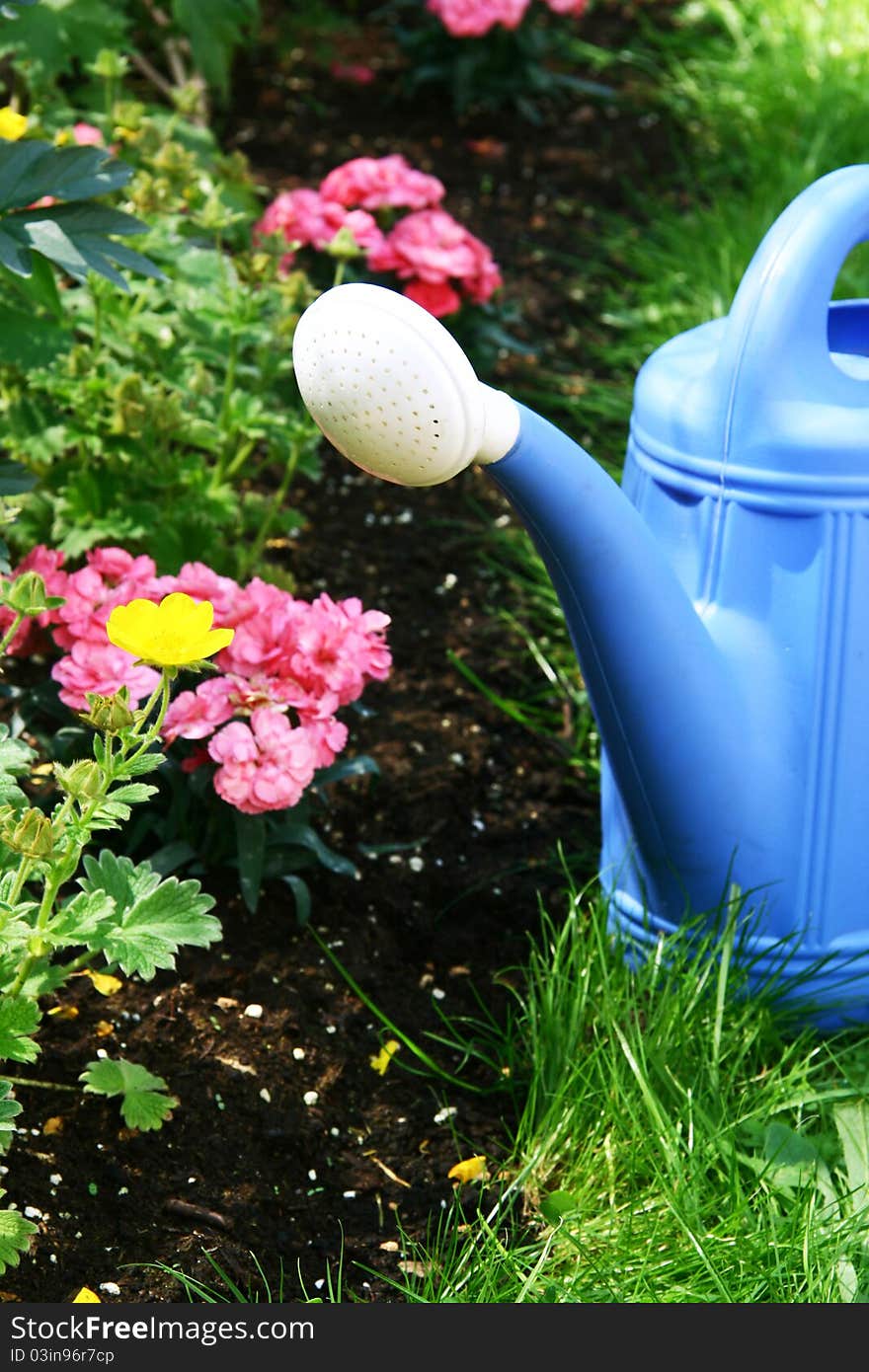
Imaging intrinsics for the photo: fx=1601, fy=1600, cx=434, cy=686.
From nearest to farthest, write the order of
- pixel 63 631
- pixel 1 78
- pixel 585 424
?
pixel 63 631 → pixel 585 424 → pixel 1 78

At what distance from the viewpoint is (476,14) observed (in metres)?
2.91

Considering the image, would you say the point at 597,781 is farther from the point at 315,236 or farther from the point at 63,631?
the point at 315,236

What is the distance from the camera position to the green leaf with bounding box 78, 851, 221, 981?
1082 mm

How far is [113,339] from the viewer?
5.41 feet

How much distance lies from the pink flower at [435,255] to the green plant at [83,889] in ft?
3.56

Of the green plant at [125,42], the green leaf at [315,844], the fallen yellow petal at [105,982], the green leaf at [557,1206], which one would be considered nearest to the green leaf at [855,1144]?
the green leaf at [557,1206]

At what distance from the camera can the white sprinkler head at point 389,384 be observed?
1.00m

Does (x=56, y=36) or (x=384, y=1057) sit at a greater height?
(x=56, y=36)

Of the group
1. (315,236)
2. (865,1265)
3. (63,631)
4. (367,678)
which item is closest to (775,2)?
(315,236)

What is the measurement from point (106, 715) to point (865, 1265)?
673 millimetres

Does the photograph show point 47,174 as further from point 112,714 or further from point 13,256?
point 112,714

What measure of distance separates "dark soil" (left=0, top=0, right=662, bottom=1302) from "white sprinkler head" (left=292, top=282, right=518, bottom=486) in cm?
54

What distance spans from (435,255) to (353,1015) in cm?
110

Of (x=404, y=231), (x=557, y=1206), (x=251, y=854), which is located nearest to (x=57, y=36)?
(x=404, y=231)
